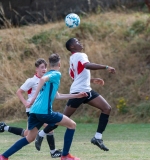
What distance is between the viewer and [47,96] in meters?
8.73

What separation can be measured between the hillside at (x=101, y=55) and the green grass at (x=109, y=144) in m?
2.12

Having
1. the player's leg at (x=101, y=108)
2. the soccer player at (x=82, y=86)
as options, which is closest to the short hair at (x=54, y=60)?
the soccer player at (x=82, y=86)

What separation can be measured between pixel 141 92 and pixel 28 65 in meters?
4.50

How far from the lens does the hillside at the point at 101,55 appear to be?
18547mm

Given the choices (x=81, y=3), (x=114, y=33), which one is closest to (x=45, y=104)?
(x=114, y=33)

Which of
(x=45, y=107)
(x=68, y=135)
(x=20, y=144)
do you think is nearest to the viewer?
(x=45, y=107)

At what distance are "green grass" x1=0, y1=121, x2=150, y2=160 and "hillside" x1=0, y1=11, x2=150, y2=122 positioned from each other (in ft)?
6.97

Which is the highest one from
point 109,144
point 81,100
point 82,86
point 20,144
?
point 82,86

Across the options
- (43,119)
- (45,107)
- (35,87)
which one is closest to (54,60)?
(45,107)

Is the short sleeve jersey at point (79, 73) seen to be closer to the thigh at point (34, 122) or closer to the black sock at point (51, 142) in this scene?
the black sock at point (51, 142)

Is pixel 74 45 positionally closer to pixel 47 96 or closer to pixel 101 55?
pixel 47 96

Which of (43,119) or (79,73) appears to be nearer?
(43,119)

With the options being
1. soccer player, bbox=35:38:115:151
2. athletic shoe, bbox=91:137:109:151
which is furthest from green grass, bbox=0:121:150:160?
soccer player, bbox=35:38:115:151

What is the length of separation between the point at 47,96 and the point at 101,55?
1175 centimetres
